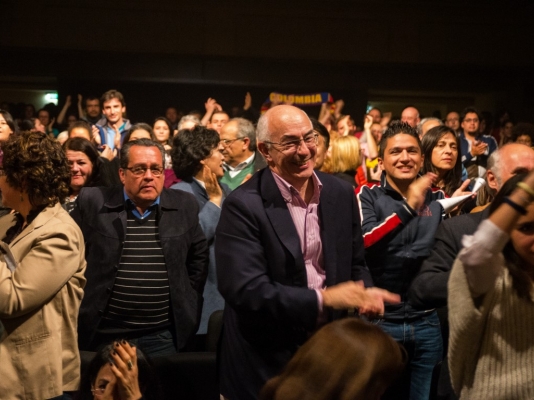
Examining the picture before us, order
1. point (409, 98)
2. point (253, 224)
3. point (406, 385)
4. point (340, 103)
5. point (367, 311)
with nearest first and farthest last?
point (367, 311)
point (253, 224)
point (406, 385)
point (340, 103)
point (409, 98)

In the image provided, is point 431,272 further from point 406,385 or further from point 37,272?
point 37,272

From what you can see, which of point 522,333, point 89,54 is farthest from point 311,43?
point 522,333

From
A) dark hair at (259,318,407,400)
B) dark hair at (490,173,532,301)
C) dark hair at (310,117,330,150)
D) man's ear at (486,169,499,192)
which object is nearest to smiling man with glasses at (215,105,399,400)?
dark hair at (490,173,532,301)

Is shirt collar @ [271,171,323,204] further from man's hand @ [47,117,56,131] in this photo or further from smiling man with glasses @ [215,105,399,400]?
man's hand @ [47,117,56,131]

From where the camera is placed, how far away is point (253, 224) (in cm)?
228

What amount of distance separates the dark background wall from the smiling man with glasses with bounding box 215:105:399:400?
28.1ft

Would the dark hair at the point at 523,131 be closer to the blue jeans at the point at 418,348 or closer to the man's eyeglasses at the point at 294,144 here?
the blue jeans at the point at 418,348

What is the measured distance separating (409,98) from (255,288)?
35.4 feet

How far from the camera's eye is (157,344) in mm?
3254

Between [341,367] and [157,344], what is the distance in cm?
191

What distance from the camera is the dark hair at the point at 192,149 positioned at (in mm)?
4004

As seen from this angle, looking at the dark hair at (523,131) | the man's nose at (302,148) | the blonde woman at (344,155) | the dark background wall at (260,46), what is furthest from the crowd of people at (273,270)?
the dark background wall at (260,46)

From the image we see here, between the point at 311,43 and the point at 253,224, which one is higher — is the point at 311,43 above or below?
above

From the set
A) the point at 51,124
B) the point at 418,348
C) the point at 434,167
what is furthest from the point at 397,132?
the point at 51,124
